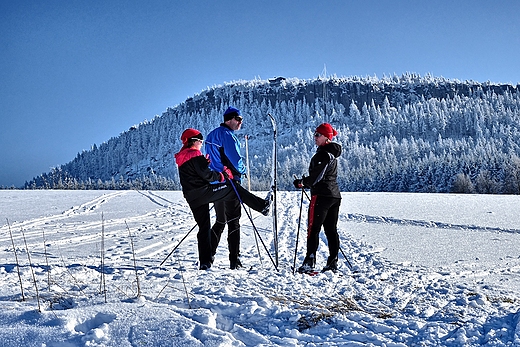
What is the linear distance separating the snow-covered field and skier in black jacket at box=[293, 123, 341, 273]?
1.43 feet

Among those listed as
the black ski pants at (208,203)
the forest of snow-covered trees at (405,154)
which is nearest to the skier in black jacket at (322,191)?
the black ski pants at (208,203)

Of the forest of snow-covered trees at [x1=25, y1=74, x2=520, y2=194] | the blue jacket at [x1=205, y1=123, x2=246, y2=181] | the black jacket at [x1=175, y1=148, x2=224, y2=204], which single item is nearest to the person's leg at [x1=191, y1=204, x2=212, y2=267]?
the black jacket at [x1=175, y1=148, x2=224, y2=204]

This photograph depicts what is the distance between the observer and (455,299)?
3945mm

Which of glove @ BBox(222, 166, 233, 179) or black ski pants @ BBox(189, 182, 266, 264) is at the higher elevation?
glove @ BBox(222, 166, 233, 179)

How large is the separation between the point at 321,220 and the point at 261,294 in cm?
212

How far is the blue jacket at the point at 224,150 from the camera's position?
5582 mm

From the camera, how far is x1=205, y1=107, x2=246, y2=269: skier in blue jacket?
560 centimetres

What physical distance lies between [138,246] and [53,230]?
3.01m

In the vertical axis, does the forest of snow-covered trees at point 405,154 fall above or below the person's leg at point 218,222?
above

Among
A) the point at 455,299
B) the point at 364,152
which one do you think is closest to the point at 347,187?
the point at 364,152

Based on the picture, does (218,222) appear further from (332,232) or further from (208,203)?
(332,232)

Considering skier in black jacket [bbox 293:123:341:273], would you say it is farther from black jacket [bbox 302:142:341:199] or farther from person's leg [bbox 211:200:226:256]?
person's leg [bbox 211:200:226:256]

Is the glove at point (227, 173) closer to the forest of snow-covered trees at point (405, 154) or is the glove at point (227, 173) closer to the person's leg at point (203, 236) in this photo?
the person's leg at point (203, 236)

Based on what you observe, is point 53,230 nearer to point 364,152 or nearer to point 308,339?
point 308,339
